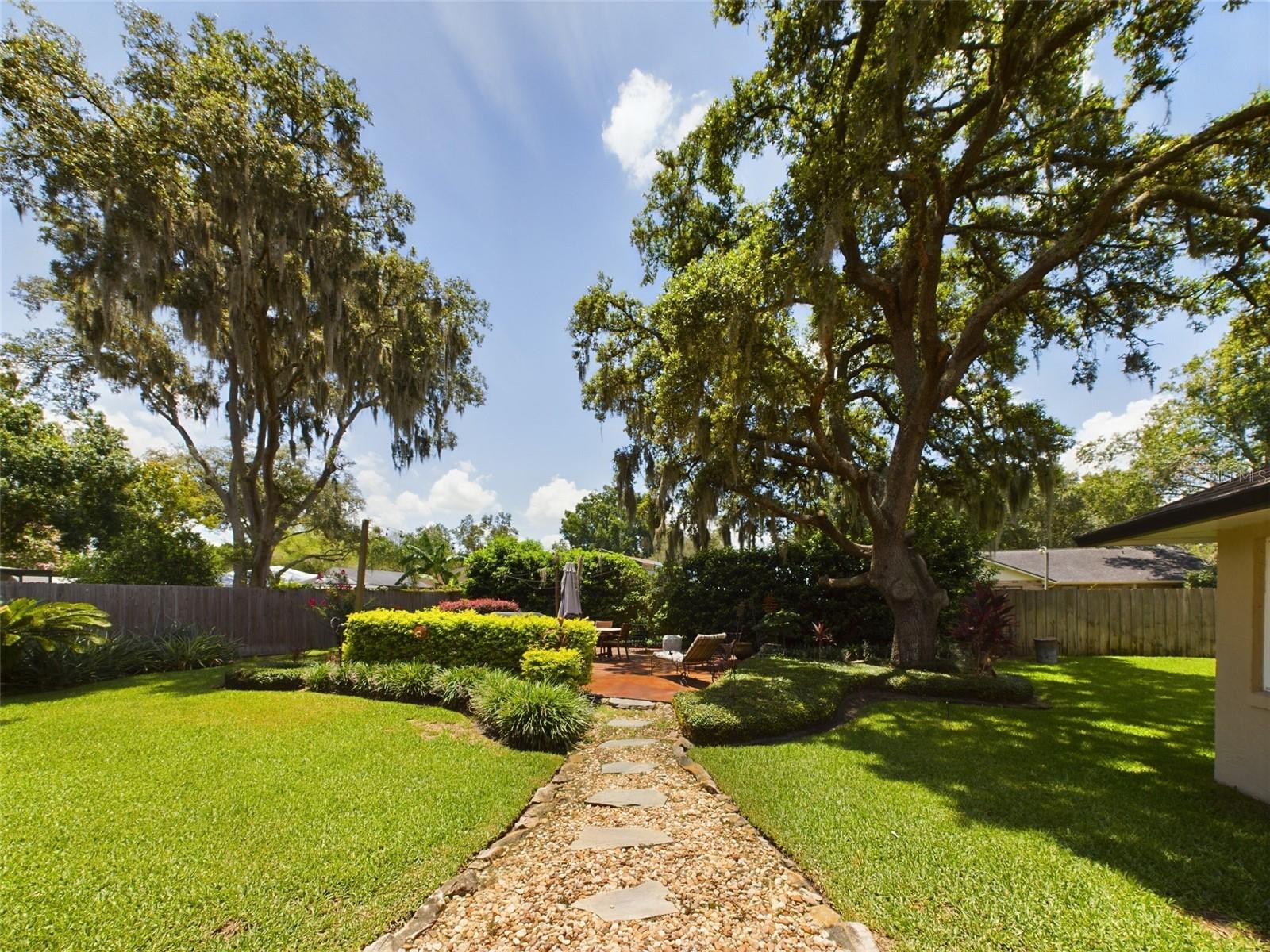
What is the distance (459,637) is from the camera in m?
8.55

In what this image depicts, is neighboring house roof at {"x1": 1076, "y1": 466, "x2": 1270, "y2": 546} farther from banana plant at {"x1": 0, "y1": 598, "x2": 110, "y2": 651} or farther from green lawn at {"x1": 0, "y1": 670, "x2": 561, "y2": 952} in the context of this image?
banana plant at {"x1": 0, "y1": 598, "x2": 110, "y2": 651}

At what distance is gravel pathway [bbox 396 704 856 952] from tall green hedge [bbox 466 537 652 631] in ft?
35.7

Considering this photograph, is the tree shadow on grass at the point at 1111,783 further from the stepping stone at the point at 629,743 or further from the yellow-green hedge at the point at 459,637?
the yellow-green hedge at the point at 459,637

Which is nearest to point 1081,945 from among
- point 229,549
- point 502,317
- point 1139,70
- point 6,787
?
point 6,787

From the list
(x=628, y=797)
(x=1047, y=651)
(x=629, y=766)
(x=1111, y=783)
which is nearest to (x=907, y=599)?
(x=1111, y=783)

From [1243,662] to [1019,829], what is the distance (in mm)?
2480

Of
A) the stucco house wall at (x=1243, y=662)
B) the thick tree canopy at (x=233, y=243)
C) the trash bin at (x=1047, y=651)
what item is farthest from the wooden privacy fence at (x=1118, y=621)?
the thick tree canopy at (x=233, y=243)

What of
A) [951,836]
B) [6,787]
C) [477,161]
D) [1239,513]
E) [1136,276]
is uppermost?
[477,161]

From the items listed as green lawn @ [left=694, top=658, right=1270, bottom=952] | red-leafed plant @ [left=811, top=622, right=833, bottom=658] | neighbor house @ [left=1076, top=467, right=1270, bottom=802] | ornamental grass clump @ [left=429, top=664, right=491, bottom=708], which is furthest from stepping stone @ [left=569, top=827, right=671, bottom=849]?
red-leafed plant @ [left=811, top=622, right=833, bottom=658]

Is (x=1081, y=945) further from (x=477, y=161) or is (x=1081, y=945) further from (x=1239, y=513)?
(x=477, y=161)

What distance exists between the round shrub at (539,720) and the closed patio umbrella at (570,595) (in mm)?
4356

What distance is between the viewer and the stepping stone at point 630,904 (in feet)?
9.11

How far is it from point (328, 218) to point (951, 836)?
14.5 meters

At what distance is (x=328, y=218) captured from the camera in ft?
39.7
